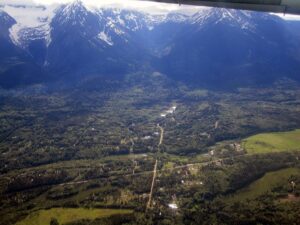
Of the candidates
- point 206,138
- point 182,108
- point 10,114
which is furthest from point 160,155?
point 10,114

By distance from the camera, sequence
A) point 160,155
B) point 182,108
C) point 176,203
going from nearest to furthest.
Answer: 1. point 176,203
2. point 160,155
3. point 182,108

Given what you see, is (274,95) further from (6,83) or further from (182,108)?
(6,83)

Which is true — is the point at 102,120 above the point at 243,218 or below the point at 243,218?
below

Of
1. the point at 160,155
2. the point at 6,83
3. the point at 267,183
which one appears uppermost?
the point at 267,183

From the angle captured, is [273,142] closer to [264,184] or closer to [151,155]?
[264,184]

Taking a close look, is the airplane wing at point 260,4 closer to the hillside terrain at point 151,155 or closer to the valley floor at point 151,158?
the hillside terrain at point 151,155

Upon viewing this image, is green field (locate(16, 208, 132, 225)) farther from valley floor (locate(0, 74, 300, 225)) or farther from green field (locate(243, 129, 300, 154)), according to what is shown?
green field (locate(243, 129, 300, 154))

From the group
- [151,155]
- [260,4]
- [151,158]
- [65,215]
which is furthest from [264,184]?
[260,4]
